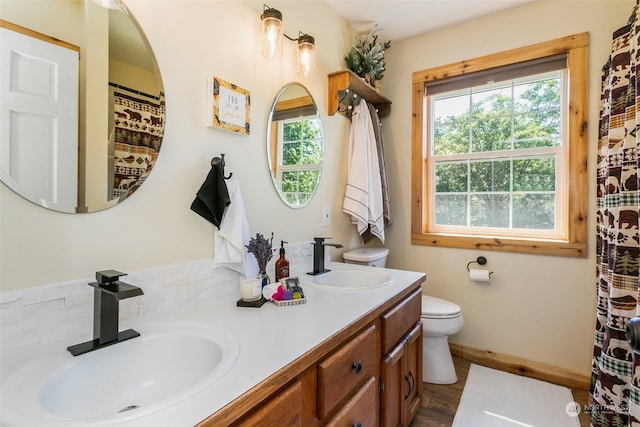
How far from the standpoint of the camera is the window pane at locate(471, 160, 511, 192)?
226 centimetres

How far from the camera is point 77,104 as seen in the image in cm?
87

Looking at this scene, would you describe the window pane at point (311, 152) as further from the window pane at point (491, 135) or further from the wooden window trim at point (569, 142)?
the window pane at point (491, 135)

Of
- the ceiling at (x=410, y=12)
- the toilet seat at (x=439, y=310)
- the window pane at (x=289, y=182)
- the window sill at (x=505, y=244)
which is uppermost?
the ceiling at (x=410, y=12)

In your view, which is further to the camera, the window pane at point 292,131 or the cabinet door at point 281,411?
the window pane at point 292,131

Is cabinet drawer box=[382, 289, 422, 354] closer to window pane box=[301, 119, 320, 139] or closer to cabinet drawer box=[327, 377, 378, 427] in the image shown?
cabinet drawer box=[327, 377, 378, 427]

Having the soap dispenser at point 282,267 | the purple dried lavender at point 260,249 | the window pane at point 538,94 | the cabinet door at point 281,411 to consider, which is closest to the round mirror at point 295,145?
the soap dispenser at point 282,267

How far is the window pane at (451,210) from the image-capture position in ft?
7.92

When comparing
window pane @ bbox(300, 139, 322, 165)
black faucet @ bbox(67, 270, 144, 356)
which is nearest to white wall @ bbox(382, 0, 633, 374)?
window pane @ bbox(300, 139, 322, 165)

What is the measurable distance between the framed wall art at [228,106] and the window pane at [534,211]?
1952 millimetres

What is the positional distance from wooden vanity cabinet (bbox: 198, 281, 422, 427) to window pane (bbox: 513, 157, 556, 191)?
49.7 inches

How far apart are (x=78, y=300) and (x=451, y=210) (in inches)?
92.7

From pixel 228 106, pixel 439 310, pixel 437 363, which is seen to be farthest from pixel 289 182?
pixel 437 363

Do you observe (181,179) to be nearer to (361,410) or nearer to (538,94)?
(361,410)

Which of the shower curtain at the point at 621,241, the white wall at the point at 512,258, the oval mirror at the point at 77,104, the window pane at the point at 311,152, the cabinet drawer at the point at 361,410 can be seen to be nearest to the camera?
the oval mirror at the point at 77,104
